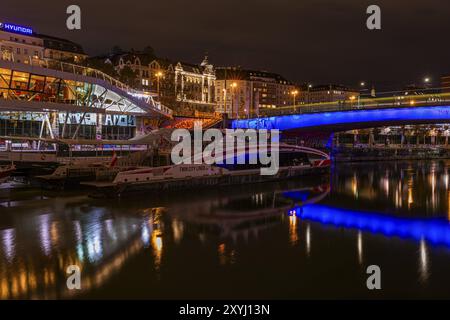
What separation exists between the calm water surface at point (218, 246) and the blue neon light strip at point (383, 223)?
2.1 inches

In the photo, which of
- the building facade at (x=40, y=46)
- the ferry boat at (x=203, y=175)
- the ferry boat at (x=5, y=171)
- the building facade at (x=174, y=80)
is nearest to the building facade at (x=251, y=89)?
the building facade at (x=174, y=80)

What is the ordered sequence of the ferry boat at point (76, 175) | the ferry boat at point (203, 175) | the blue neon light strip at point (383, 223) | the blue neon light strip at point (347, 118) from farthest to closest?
1. the blue neon light strip at point (347, 118)
2. the ferry boat at point (76, 175)
3. the ferry boat at point (203, 175)
4. the blue neon light strip at point (383, 223)

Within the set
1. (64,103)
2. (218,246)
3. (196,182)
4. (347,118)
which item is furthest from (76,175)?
(347,118)

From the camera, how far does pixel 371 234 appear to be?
1952 cm

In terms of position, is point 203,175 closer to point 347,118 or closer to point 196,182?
point 196,182

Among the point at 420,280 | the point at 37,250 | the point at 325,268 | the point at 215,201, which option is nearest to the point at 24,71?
the point at 215,201

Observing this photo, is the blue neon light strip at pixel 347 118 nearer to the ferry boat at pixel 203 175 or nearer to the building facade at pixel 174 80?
the ferry boat at pixel 203 175

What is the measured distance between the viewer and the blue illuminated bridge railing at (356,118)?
148ft

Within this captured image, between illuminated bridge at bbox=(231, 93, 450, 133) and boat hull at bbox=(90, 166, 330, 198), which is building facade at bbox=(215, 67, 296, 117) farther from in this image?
boat hull at bbox=(90, 166, 330, 198)

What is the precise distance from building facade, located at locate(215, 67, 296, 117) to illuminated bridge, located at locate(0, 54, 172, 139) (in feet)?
276

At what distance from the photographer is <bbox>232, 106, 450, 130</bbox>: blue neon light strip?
→ 45.0 m

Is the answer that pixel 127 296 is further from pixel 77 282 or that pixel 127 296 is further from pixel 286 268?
pixel 286 268

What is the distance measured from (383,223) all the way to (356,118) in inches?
1219

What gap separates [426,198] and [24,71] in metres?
33.6
